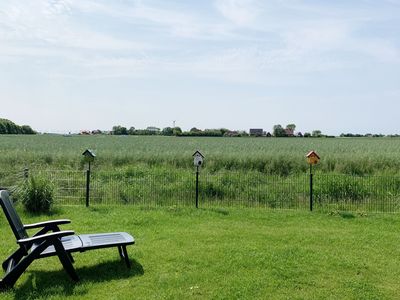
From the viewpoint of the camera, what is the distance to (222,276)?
17.5 ft

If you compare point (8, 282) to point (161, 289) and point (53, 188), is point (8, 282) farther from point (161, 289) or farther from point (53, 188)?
point (53, 188)

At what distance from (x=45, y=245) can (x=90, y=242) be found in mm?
656

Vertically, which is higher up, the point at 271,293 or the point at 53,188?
the point at 53,188

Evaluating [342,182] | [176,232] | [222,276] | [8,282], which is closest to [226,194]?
[342,182]

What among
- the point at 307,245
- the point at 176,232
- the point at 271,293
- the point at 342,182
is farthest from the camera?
the point at 342,182

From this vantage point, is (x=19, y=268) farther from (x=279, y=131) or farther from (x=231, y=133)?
(x=279, y=131)

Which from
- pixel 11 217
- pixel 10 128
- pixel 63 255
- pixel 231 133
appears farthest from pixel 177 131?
pixel 63 255

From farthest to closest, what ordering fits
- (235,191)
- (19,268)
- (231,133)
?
(231,133) < (235,191) < (19,268)

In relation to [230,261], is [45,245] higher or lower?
higher

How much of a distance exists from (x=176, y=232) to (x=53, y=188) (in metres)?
3.62

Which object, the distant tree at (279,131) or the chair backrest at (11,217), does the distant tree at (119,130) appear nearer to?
the distant tree at (279,131)

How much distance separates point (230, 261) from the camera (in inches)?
233

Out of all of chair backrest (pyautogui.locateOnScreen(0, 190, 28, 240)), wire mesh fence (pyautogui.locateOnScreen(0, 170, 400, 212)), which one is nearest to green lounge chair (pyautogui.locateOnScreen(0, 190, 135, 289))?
chair backrest (pyautogui.locateOnScreen(0, 190, 28, 240))

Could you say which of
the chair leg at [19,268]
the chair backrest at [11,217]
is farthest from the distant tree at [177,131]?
the chair leg at [19,268]
